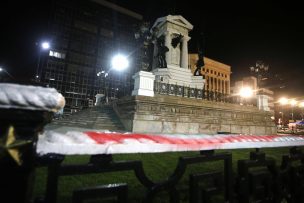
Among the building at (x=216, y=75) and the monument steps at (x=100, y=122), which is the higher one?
the building at (x=216, y=75)

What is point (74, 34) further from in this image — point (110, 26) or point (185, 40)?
point (185, 40)

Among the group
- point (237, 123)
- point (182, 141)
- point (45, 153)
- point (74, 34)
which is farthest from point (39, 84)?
point (74, 34)

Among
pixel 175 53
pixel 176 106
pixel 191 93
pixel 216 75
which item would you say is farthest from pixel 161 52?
pixel 216 75

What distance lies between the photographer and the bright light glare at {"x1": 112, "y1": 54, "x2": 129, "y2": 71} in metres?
42.3

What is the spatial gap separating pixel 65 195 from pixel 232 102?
15.3 meters

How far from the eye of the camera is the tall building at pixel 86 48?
3547 cm

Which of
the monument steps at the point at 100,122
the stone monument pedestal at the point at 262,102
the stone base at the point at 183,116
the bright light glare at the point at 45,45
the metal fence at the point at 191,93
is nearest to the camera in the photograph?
the stone base at the point at 183,116

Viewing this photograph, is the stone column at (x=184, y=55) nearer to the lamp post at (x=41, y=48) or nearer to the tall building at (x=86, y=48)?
the tall building at (x=86, y=48)

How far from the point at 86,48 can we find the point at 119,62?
25.3 feet

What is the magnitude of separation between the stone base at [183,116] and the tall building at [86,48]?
22654 mm

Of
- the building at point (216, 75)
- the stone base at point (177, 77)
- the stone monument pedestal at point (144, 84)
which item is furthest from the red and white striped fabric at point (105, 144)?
the building at point (216, 75)

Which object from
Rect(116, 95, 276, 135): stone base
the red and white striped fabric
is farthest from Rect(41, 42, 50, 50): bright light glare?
the red and white striped fabric

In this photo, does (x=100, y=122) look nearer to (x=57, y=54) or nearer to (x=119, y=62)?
(x=57, y=54)

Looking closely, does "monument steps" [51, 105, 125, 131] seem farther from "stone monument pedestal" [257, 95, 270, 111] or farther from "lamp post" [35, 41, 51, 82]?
"lamp post" [35, 41, 51, 82]
